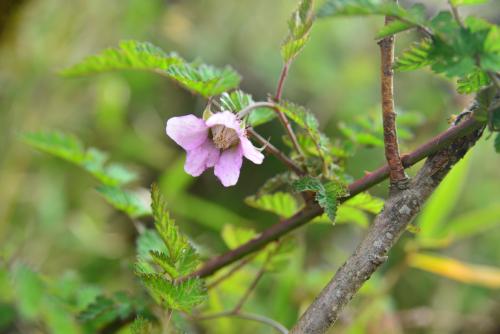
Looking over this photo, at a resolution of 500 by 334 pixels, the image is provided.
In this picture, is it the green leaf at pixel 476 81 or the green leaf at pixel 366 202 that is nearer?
the green leaf at pixel 476 81

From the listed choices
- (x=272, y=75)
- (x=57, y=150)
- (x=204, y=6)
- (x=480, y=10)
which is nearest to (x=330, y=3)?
(x=57, y=150)

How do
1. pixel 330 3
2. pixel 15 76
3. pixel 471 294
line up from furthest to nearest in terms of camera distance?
pixel 15 76 < pixel 471 294 < pixel 330 3

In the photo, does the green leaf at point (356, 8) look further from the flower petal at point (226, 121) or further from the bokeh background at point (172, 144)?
the bokeh background at point (172, 144)

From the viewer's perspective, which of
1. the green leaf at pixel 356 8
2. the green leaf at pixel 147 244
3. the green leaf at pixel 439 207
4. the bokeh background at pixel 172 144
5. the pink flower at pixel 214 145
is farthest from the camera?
the bokeh background at pixel 172 144

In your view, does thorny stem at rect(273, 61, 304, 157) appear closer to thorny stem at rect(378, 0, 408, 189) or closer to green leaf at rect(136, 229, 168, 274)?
thorny stem at rect(378, 0, 408, 189)

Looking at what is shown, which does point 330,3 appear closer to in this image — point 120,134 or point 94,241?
point 94,241

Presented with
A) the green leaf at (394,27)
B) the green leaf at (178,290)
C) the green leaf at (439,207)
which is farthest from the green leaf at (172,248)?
the green leaf at (439,207)

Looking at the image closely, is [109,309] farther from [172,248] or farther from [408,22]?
[408,22]
